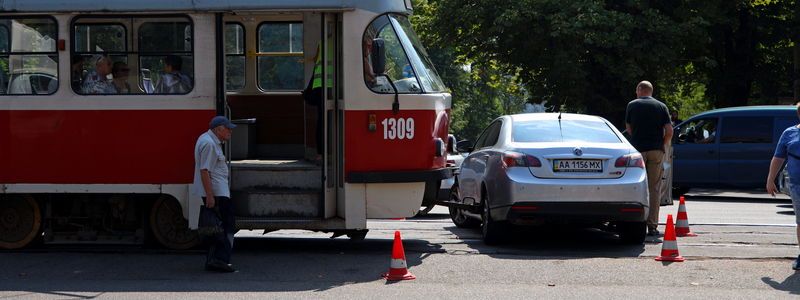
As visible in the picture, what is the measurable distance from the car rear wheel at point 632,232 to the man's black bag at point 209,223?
15.0 feet

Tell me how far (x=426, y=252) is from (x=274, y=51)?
304 cm

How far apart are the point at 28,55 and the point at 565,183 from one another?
17.6 ft

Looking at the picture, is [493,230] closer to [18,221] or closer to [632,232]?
[632,232]

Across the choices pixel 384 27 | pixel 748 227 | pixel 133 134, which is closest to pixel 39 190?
pixel 133 134

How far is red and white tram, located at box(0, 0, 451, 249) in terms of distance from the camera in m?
12.8

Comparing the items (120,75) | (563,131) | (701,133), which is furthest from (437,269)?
(701,133)

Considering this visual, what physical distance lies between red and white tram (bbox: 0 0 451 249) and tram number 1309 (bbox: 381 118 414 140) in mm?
12

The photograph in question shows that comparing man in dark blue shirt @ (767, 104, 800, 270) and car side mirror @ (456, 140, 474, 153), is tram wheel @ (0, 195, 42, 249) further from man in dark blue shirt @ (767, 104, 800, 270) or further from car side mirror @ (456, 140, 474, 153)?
man in dark blue shirt @ (767, 104, 800, 270)

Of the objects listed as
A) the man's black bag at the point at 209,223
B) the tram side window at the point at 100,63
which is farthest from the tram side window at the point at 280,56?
the man's black bag at the point at 209,223

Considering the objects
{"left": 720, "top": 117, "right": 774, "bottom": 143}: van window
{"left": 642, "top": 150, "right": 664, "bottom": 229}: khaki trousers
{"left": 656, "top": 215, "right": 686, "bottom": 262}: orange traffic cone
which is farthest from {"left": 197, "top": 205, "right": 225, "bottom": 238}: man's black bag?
{"left": 720, "top": 117, "right": 774, "bottom": 143}: van window

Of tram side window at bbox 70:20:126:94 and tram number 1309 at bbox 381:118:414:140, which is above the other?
tram side window at bbox 70:20:126:94

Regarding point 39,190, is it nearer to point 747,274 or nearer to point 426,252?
point 426,252

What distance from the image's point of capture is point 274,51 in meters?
14.7

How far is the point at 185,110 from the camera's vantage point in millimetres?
12820
